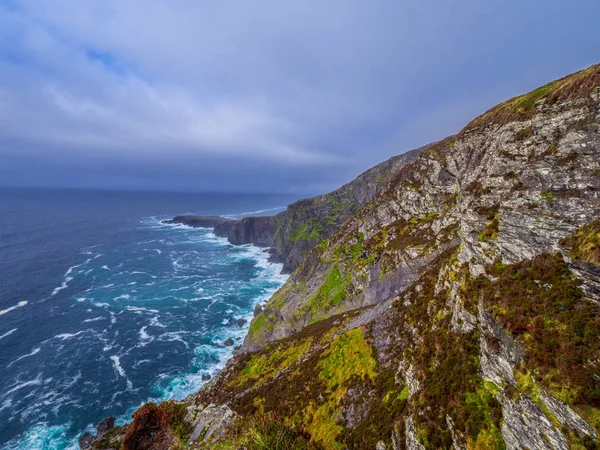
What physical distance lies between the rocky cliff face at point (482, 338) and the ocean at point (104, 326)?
75.3 feet

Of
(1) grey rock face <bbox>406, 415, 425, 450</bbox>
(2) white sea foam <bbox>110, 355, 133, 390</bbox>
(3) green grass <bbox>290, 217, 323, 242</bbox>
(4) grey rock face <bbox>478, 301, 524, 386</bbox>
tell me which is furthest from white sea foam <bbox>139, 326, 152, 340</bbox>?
(4) grey rock face <bbox>478, 301, 524, 386</bbox>

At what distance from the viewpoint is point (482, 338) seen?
17.6 meters

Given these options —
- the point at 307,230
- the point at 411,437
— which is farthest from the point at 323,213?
the point at 411,437

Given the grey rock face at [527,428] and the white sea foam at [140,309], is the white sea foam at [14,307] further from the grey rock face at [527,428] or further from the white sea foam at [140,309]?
the grey rock face at [527,428]

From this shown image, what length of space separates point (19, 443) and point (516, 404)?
66287 mm

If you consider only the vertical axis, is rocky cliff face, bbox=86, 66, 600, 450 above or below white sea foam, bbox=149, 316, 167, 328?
above

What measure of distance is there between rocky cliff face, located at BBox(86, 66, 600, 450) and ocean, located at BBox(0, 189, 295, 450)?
22955 millimetres

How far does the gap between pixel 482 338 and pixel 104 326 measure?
288ft

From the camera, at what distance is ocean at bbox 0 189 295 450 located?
158 ft

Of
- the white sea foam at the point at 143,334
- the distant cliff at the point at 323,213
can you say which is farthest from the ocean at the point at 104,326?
the distant cliff at the point at 323,213

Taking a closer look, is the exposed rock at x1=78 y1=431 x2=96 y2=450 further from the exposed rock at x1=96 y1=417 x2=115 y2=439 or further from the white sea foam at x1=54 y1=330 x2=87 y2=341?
the white sea foam at x1=54 y1=330 x2=87 y2=341

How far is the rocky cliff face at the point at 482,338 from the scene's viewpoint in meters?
13.4

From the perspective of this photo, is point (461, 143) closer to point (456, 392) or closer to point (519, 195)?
point (519, 195)

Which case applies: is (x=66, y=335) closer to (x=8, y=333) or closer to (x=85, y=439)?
(x=8, y=333)
